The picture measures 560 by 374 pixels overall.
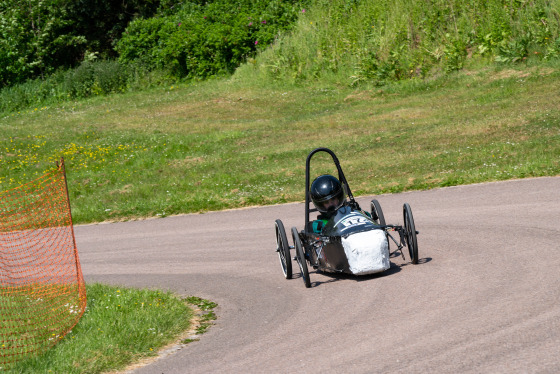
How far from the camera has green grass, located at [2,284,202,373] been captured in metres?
7.47

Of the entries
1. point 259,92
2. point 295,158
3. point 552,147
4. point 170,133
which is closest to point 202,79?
point 259,92

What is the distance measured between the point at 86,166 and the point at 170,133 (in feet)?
11.6

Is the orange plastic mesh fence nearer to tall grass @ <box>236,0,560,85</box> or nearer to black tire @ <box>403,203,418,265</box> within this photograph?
black tire @ <box>403,203,418,265</box>

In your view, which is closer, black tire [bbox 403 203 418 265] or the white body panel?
the white body panel

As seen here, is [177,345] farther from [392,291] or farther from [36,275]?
[36,275]

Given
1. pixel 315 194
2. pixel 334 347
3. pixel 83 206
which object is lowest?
pixel 83 206

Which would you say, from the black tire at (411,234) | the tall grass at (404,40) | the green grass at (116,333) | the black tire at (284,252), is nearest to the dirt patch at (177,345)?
the green grass at (116,333)

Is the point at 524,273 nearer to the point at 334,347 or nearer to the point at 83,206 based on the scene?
the point at 334,347

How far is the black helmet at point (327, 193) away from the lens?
9.74m

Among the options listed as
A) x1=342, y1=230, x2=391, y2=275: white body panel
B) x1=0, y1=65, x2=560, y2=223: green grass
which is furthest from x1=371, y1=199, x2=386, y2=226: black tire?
x1=0, y1=65, x2=560, y2=223: green grass

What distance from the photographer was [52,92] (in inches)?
1336

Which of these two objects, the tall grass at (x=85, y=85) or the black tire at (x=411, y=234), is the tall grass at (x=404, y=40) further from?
the black tire at (x=411, y=234)

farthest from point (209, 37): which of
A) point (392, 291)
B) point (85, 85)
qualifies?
A: point (392, 291)

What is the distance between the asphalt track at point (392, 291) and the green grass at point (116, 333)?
45 centimetres
